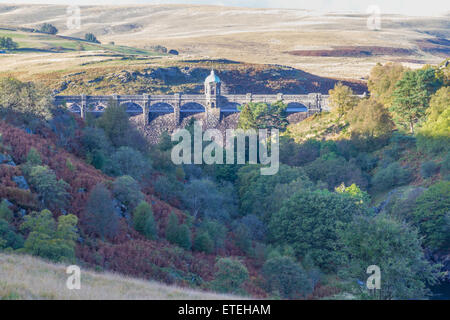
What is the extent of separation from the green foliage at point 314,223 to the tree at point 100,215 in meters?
15.4

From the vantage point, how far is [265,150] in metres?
71.6

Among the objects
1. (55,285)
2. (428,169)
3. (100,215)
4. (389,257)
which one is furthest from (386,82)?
(55,285)

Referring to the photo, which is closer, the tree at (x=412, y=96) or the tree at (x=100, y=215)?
the tree at (x=100, y=215)

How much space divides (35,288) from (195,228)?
25.2 meters

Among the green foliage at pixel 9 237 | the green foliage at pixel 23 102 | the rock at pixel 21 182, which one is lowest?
the green foliage at pixel 9 237

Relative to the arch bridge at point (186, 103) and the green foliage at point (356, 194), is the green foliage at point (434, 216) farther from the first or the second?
the arch bridge at point (186, 103)

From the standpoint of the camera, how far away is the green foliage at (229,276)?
1138 inches

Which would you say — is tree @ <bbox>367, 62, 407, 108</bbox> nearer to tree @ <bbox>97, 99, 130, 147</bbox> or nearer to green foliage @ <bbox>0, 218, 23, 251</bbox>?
tree @ <bbox>97, 99, 130, 147</bbox>

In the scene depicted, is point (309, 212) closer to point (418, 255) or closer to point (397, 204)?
point (397, 204)

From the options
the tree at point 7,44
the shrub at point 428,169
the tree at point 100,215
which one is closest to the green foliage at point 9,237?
the tree at point 100,215

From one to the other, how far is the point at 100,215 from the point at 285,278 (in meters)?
11.6

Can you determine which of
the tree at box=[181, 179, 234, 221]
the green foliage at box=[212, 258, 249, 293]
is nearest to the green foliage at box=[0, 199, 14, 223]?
the green foliage at box=[212, 258, 249, 293]
